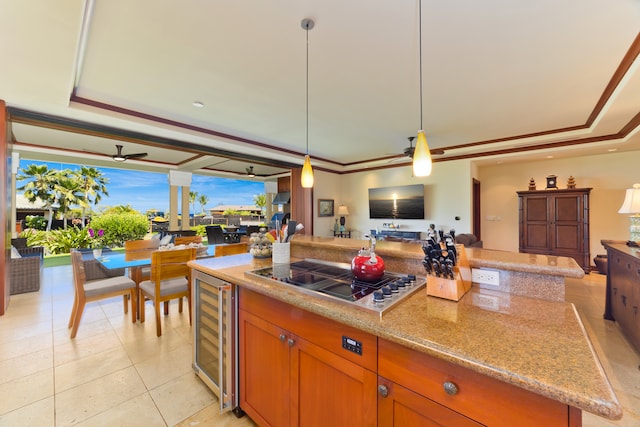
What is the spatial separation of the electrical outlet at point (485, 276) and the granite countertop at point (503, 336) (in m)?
0.06

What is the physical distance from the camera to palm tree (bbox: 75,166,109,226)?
322 inches

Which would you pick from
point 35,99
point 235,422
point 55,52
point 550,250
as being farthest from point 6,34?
point 550,250

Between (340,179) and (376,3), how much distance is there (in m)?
6.26

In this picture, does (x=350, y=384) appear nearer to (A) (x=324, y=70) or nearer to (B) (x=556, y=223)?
(A) (x=324, y=70)

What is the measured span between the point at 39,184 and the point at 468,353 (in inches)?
433

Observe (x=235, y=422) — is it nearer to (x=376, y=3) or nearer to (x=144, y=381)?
(x=144, y=381)

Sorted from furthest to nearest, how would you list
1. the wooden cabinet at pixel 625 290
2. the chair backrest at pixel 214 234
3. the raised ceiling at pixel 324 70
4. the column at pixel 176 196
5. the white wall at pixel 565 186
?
the chair backrest at pixel 214 234 < the column at pixel 176 196 < the white wall at pixel 565 186 < the wooden cabinet at pixel 625 290 < the raised ceiling at pixel 324 70

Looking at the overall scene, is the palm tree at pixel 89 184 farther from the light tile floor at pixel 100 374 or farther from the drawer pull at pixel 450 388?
the drawer pull at pixel 450 388

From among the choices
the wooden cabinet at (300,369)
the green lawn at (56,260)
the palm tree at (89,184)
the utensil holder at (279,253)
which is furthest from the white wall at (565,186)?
the palm tree at (89,184)

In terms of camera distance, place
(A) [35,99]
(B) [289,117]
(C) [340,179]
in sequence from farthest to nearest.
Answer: (C) [340,179] → (B) [289,117] → (A) [35,99]

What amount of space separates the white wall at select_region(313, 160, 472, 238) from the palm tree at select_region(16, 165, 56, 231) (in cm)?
782

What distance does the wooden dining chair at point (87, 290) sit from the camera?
257 centimetres

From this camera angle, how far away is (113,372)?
2109 mm

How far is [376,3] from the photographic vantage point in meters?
1.82
